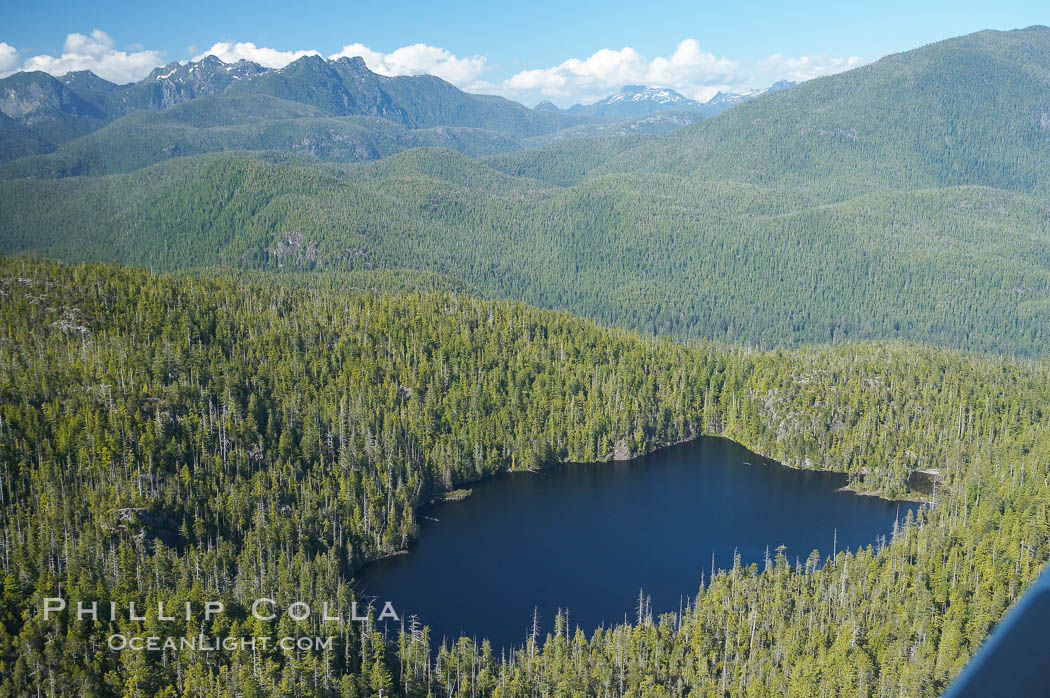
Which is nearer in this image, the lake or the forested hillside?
the forested hillside

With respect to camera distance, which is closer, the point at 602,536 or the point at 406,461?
the point at 602,536

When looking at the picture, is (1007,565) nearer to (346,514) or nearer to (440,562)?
(440,562)

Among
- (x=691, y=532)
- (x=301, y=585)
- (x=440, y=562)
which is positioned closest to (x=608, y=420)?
(x=691, y=532)

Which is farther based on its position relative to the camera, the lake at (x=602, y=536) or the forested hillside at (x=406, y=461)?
the lake at (x=602, y=536)

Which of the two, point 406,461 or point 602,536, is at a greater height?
point 406,461

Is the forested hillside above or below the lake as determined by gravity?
above
